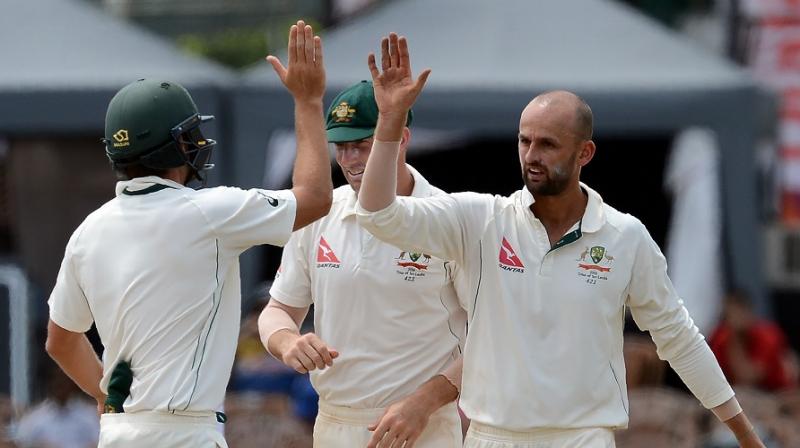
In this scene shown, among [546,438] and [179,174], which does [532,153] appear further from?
[179,174]

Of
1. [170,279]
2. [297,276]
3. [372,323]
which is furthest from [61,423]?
[170,279]

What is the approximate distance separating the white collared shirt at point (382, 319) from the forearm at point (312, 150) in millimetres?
862

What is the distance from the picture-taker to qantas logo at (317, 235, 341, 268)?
19.2ft

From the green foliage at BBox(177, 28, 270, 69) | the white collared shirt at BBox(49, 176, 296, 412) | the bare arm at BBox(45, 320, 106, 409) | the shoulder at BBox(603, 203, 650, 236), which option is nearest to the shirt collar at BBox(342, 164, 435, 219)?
the shoulder at BBox(603, 203, 650, 236)

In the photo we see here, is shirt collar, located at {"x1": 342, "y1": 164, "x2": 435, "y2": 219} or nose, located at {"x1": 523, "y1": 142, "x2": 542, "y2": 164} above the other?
nose, located at {"x1": 523, "y1": 142, "x2": 542, "y2": 164}

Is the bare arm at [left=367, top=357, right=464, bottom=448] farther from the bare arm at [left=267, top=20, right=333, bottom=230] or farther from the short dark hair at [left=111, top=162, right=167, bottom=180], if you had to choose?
the short dark hair at [left=111, top=162, right=167, bottom=180]

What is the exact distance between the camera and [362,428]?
5.80 metres

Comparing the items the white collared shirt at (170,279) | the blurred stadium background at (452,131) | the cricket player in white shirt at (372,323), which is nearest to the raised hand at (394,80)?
the white collared shirt at (170,279)

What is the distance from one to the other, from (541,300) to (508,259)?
0.59 ft

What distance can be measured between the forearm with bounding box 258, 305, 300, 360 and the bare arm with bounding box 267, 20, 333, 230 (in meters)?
0.76

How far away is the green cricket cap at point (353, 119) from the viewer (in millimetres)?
5820

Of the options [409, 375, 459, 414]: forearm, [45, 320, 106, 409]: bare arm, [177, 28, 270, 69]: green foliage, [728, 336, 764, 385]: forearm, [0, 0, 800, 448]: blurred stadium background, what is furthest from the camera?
[177, 28, 270, 69]: green foliage

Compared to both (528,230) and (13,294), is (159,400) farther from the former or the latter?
(13,294)

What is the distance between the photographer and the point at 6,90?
448 inches
